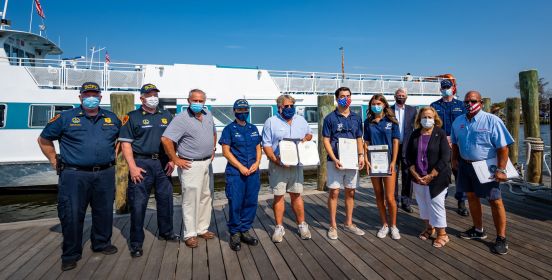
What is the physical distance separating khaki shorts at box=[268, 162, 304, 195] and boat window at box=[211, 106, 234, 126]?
7.36 meters

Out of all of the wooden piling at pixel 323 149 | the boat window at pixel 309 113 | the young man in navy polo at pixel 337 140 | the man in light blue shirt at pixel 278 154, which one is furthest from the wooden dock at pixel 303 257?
the boat window at pixel 309 113

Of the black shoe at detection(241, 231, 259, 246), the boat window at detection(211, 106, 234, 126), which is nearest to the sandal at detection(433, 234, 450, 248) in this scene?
the black shoe at detection(241, 231, 259, 246)

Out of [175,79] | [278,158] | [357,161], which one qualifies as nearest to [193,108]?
[278,158]

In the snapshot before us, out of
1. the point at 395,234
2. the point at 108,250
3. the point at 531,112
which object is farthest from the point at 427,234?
the point at 531,112

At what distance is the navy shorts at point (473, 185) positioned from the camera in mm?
3566

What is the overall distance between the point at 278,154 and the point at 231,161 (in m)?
0.59

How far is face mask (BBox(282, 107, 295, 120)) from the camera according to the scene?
3830 millimetres

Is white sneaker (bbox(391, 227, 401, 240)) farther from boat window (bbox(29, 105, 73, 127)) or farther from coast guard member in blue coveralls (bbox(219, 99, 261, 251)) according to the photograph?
boat window (bbox(29, 105, 73, 127))

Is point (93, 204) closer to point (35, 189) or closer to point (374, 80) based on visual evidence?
point (35, 189)

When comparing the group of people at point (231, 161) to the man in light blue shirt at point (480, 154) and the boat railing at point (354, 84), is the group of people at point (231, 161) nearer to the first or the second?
the man in light blue shirt at point (480, 154)

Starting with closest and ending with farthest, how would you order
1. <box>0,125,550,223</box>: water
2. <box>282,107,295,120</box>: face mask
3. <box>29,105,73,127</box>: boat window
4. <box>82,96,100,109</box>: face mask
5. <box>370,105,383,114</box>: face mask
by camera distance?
<box>82,96,100,109</box>: face mask < <box>282,107,295,120</box>: face mask < <box>370,105,383,114</box>: face mask < <box>0,125,550,223</box>: water < <box>29,105,73,127</box>: boat window

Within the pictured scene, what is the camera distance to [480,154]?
362 centimetres

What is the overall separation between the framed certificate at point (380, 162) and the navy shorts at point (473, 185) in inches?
36.9

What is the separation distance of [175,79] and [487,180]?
10007mm
